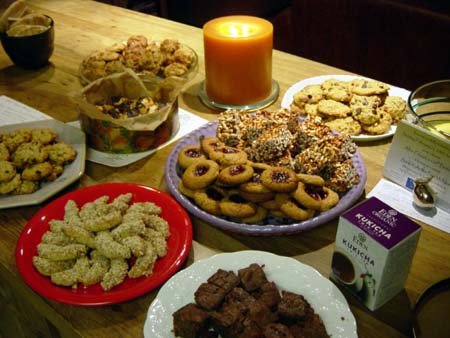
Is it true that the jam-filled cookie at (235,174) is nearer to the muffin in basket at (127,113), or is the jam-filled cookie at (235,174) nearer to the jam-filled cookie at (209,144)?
the jam-filled cookie at (209,144)

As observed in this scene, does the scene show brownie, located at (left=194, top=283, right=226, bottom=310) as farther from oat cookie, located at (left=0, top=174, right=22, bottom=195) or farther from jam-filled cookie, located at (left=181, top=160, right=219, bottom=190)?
oat cookie, located at (left=0, top=174, right=22, bottom=195)

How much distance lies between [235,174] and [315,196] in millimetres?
173

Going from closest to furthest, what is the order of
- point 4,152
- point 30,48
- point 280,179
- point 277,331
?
1. point 277,331
2. point 280,179
3. point 4,152
4. point 30,48

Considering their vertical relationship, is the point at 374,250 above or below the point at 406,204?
above

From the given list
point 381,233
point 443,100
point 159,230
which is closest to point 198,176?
point 159,230

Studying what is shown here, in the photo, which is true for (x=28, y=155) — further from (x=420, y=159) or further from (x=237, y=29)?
(x=420, y=159)

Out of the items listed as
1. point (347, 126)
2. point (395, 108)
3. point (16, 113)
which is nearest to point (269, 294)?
point (347, 126)

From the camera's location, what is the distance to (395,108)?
125cm

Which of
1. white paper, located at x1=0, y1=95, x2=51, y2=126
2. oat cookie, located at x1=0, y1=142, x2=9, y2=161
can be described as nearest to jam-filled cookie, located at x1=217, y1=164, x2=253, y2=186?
oat cookie, located at x1=0, y1=142, x2=9, y2=161

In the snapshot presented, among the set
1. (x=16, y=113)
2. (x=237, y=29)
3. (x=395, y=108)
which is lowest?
(x=16, y=113)

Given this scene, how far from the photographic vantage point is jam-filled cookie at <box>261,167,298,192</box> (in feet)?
2.98

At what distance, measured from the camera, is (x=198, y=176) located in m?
0.98

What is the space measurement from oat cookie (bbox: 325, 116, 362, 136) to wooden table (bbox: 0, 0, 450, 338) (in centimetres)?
5

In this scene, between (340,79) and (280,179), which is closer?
(280,179)
